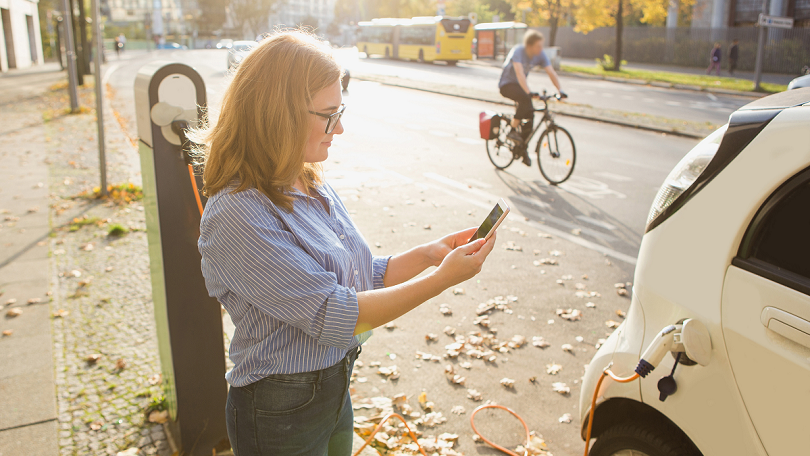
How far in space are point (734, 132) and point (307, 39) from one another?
4.30 ft

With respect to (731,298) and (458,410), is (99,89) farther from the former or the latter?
(731,298)

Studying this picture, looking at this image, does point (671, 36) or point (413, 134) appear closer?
point (413, 134)

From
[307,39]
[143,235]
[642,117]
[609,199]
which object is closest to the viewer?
[307,39]

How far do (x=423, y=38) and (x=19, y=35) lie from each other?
25.7m

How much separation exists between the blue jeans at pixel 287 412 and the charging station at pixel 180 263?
110 centimetres

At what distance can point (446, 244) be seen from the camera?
221 centimetres

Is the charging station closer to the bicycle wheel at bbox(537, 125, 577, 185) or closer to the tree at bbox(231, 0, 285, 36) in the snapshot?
the bicycle wheel at bbox(537, 125, 577, 185)

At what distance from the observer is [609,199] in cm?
830

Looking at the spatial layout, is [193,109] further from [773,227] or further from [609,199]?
[609,199]

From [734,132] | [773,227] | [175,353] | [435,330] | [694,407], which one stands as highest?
[734,132]

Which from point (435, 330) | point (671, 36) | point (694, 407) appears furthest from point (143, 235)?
point (671, 36)

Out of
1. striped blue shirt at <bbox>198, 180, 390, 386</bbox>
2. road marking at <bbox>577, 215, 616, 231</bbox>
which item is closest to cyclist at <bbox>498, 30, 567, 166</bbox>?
road marking at <bbox>577, 215, 616, 231</bbox>

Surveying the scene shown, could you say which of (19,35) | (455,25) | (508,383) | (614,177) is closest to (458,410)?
(508,383)

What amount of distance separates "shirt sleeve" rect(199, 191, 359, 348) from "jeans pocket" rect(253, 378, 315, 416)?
9.1 inches
